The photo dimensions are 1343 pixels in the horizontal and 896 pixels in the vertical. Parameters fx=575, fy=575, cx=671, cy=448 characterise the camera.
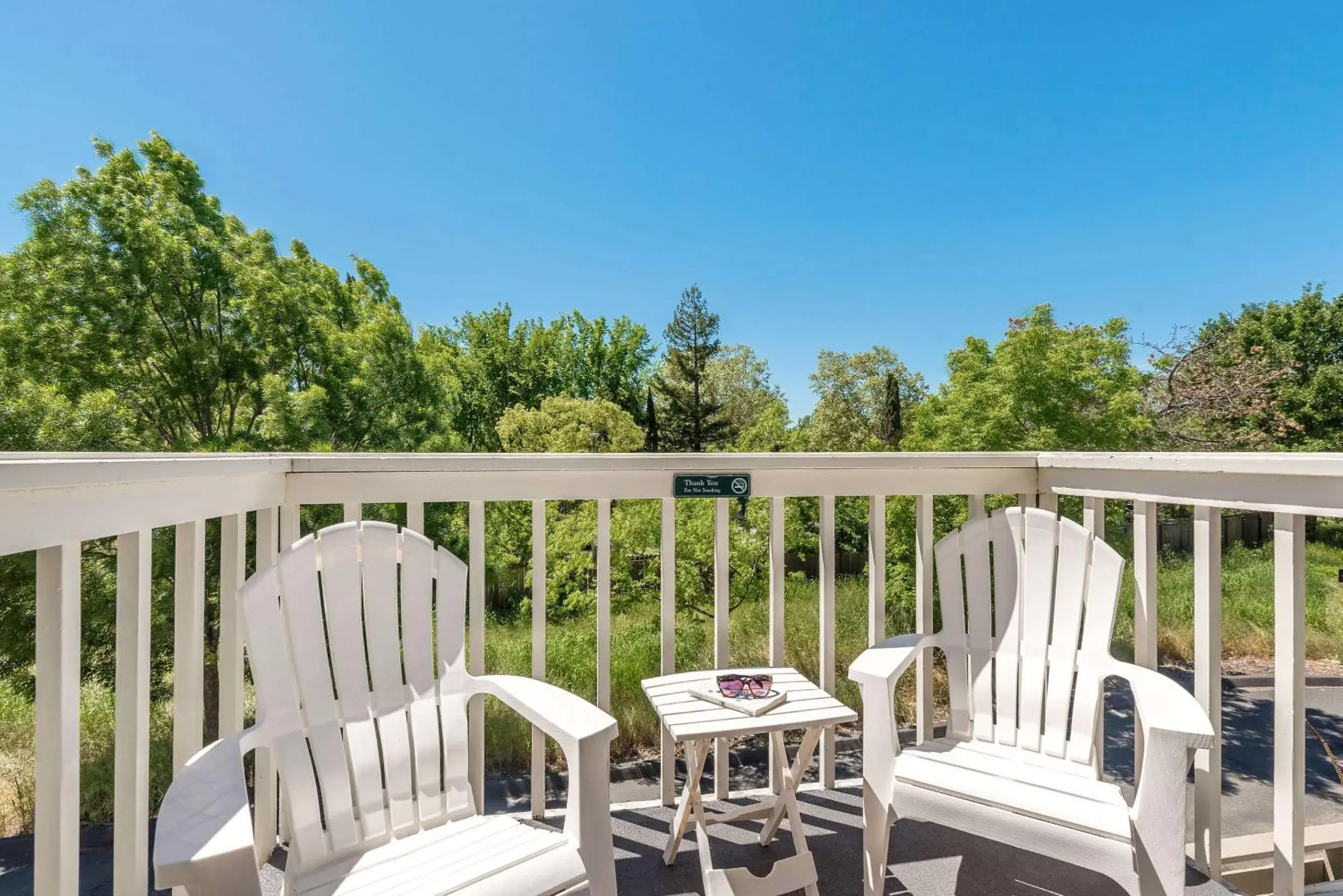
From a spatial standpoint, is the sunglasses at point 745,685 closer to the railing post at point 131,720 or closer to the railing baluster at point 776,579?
the railing baluster at point 776,579

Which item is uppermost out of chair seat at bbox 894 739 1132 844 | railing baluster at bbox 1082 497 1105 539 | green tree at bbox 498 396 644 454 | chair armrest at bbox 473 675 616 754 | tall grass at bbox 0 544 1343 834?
green tree at bbox 498 396 644 454

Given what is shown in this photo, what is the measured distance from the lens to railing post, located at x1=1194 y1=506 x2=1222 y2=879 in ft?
5.41

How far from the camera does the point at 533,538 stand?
1.96 meters

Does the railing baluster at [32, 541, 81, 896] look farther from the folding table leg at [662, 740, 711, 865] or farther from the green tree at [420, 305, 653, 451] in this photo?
the green tree at [420, 305, 653, 451]

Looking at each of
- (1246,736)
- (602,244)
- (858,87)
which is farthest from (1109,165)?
(1246,736)

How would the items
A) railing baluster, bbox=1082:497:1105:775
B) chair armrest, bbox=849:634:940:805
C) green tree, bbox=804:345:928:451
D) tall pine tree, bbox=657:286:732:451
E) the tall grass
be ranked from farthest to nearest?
green tree, bbox=804:345:928:451 < tall pine tree, bbox=657:286:732:451 < the tall grass < railing baluster, bbox=1082:497:1105:775 < chair armrest, bbox=849:634:940:805

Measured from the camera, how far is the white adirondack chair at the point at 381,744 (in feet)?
3.65

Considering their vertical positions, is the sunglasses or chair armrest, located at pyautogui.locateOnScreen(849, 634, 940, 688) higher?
chair armrest, located at pyautogui.locateOnScreen(849, 634, 940, 688)

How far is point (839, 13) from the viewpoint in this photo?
31.6ft

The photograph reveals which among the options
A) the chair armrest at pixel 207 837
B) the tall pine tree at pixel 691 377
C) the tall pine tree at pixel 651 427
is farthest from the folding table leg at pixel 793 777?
the tall pine tree at pixel 651 427

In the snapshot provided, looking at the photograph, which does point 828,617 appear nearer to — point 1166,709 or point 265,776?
point 1166,709

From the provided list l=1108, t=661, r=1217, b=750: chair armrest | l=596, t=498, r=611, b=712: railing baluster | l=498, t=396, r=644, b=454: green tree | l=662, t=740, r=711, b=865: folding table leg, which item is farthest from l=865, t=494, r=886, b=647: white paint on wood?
l=498, t=396, r=644, b=454: green tree

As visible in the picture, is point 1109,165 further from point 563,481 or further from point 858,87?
point 563,481

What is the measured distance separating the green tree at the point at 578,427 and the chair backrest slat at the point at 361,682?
24.2ft
